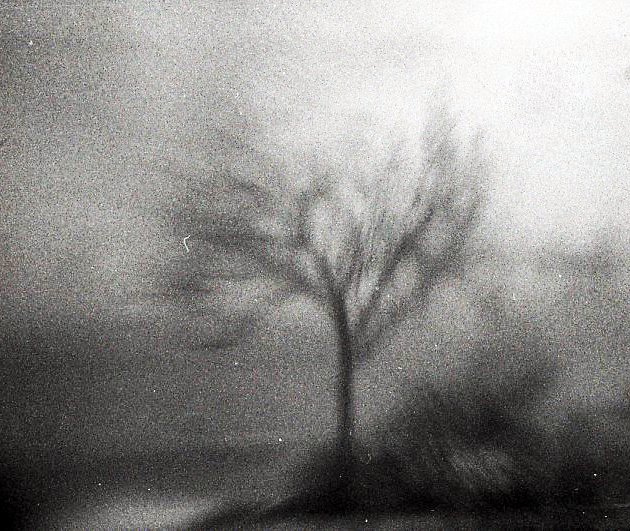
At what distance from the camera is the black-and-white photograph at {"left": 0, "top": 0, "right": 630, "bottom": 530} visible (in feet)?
5.56

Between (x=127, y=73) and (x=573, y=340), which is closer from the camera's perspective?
(x=127, y=73)

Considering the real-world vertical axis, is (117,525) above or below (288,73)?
below

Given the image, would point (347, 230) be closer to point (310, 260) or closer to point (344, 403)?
point (310, 260)

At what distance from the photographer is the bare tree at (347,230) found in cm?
172

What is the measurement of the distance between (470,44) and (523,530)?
5.68 feet

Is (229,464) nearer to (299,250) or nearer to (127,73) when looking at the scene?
(299,250)

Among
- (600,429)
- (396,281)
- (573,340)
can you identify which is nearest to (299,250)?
(396,281)

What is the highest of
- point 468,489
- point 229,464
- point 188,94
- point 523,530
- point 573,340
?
point 188,94

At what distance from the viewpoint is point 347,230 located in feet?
5.71

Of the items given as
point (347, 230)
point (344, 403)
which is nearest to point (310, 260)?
point (347, 230)

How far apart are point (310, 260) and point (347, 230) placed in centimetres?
16

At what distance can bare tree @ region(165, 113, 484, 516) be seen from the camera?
172 cm

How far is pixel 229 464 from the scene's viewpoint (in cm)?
176

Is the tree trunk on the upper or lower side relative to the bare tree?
lower
